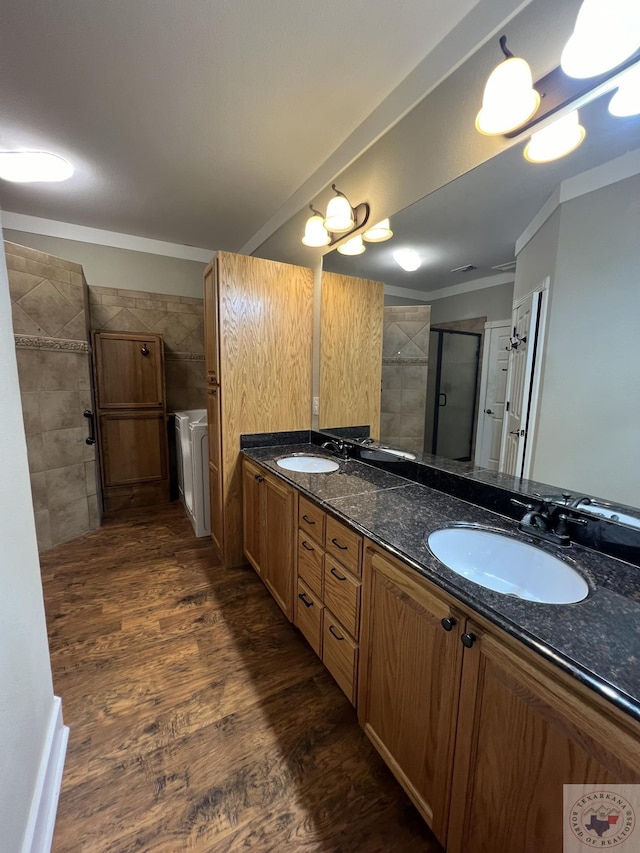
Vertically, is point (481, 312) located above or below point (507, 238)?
below

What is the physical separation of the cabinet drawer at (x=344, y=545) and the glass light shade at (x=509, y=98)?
148 cm

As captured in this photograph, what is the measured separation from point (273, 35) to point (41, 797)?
2749 mm

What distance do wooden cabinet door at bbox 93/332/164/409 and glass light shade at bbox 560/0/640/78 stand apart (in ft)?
11.0

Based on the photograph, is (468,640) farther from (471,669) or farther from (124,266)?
(124,266)

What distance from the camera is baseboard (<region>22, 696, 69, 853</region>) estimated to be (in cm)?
95

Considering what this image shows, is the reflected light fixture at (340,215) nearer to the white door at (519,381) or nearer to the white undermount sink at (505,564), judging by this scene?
the white door at (519,381)

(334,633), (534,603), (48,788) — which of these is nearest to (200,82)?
(534,603)

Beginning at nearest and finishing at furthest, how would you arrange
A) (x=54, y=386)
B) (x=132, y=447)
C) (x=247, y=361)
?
(x=247, y=361), (x=54, y=386), (x=132, y=447)

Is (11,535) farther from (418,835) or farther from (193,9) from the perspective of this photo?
(193,9)

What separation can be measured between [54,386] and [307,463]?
2101mm

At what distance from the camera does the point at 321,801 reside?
44.4 inches

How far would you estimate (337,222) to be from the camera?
75.4 inches

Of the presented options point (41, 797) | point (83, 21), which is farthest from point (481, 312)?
point (41, 797)

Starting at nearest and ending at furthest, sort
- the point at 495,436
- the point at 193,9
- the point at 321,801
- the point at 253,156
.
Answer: the point at 321,801, the point at 193,9, the point at 495,436, the point at 253,156
